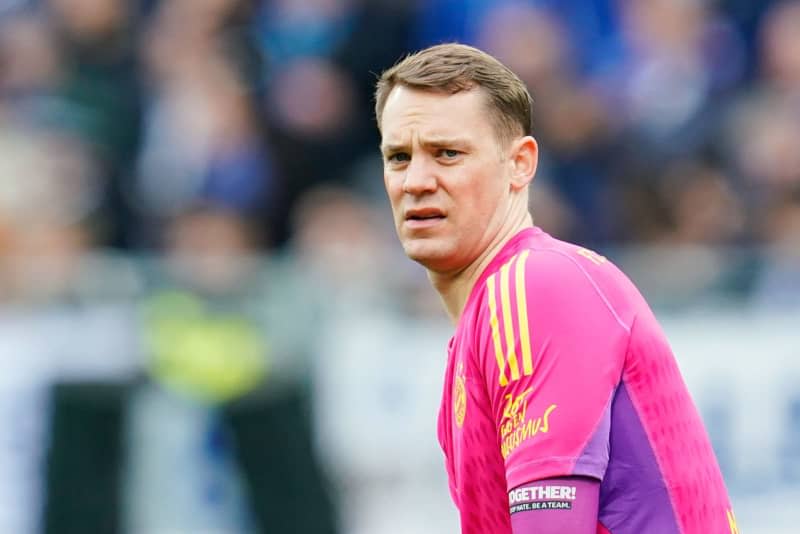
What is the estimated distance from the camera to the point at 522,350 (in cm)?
422

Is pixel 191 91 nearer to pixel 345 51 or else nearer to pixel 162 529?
pixel 345 51

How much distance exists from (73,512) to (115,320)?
4.35 feet

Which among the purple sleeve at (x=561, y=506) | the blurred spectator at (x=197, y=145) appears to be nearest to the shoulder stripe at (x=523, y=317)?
the purple sleeve at (x=561, y=506)

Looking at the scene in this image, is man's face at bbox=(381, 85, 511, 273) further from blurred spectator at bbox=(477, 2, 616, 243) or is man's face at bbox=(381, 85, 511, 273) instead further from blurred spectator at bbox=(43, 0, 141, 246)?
blurred spectator at bbox=(477, 2, 616, 243)

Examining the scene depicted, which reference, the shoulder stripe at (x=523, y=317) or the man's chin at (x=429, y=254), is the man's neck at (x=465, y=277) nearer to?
the man's chin at (x=429, y=254)

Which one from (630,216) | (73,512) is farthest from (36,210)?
(630,216)

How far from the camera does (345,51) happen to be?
1191 centimetres

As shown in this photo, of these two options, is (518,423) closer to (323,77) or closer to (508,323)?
(508,323)

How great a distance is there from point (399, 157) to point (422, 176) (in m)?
0.16

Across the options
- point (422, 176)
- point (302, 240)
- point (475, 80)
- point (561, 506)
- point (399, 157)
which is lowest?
point (561, 506)

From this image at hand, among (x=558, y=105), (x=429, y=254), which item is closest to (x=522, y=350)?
(x=429, y=254)

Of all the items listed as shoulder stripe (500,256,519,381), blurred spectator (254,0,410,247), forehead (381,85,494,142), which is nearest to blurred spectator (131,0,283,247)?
blurred spectator (254,0,410,247)

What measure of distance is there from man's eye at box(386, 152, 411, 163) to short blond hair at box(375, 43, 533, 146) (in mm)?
212

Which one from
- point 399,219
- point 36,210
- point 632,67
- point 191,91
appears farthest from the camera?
point 632,67
